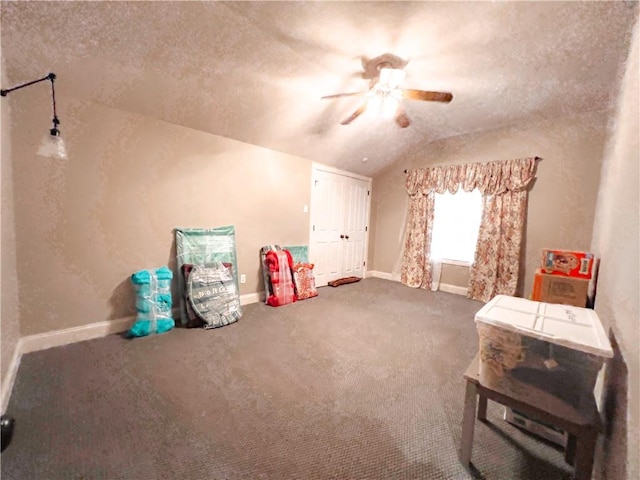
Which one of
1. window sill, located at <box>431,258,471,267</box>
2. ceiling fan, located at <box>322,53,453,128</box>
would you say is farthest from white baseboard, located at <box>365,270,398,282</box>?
ceiling fan, located at <box>322,53,453,128</box>

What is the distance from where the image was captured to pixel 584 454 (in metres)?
0.91

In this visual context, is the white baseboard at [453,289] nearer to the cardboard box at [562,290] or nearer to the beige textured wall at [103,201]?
the cardboard box at [562,290]

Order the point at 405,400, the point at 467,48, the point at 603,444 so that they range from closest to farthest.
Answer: the point at 603,444 → the point at 405,400 → the point at 467,48

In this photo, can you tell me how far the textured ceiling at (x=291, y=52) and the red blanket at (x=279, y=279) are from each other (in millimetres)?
1594

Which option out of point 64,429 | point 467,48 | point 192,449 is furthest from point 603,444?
point 467,48

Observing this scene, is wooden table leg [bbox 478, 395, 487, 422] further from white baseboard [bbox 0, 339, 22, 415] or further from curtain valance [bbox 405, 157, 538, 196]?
curtain valance [bbox 405, 157, 538, 196]

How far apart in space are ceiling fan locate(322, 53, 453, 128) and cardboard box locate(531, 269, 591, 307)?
160cm

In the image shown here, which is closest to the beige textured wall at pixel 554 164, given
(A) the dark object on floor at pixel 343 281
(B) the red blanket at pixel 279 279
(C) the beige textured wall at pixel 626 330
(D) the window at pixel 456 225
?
(D) the window at pixel 456 225

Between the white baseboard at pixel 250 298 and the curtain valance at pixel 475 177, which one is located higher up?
the curtain valance at pixel 475 177

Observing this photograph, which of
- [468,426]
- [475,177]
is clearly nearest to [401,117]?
[475,177]

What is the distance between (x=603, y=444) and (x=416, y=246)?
3606mm

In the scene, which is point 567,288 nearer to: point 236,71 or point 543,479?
point 543,479

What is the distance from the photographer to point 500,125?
374 cm

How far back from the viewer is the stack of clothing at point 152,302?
2357mm
